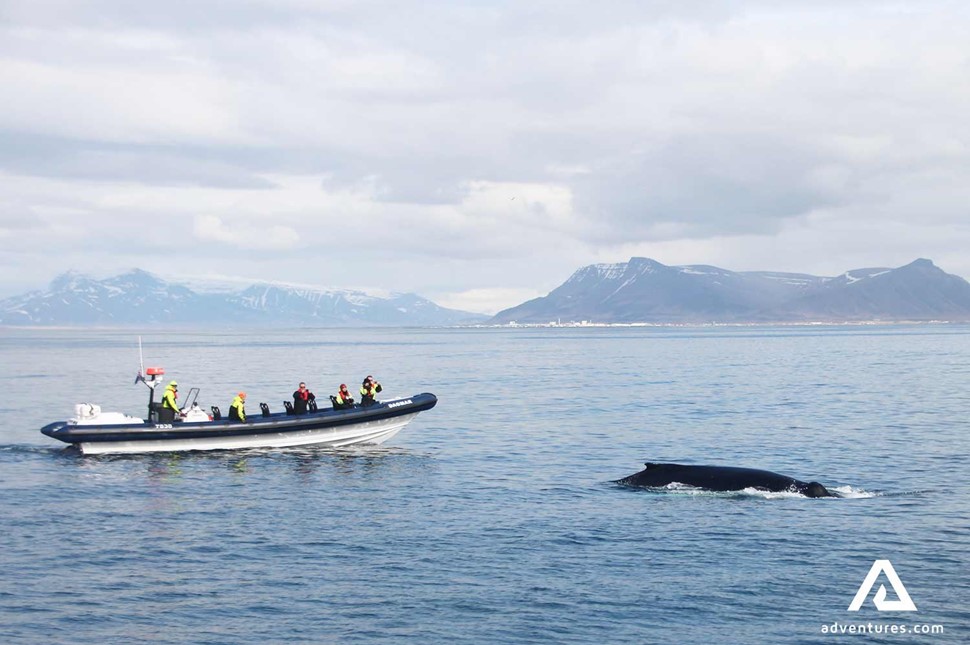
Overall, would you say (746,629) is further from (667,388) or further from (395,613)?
(667,388)

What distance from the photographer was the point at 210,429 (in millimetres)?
42094

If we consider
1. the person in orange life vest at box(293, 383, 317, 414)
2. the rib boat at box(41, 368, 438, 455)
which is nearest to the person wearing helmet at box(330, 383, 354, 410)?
the rib boat at box(41, 368, 438, 455)

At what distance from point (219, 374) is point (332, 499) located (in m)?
79.0

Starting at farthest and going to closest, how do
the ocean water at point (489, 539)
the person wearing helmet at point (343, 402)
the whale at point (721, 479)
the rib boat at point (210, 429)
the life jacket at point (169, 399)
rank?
1. the person wearing helmet at point (343, 402)
2. the life jacket at point (169, 399)
3. the rib boat at point (210, 429)
4. the whale at point (721, 479)
5. the ocean water at point (489, 539)

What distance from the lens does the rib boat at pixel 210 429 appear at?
4178cm

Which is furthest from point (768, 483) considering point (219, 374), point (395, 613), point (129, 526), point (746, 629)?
point (219, 374)

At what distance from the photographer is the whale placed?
31.8 m

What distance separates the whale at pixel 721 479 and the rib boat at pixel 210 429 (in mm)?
14835

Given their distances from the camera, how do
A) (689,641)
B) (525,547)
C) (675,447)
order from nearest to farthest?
(689,641) → (525,547) → (675,447)

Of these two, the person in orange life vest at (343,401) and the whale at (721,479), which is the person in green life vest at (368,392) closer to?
the person in orange life vest at (343,401)

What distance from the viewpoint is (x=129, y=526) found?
2867 cm

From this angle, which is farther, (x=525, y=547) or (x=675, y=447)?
(x=675, y=447)

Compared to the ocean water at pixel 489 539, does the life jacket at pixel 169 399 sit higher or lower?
higher

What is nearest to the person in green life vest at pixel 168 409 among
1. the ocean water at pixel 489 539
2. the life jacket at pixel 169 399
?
the life jacket at pixel 169 399
